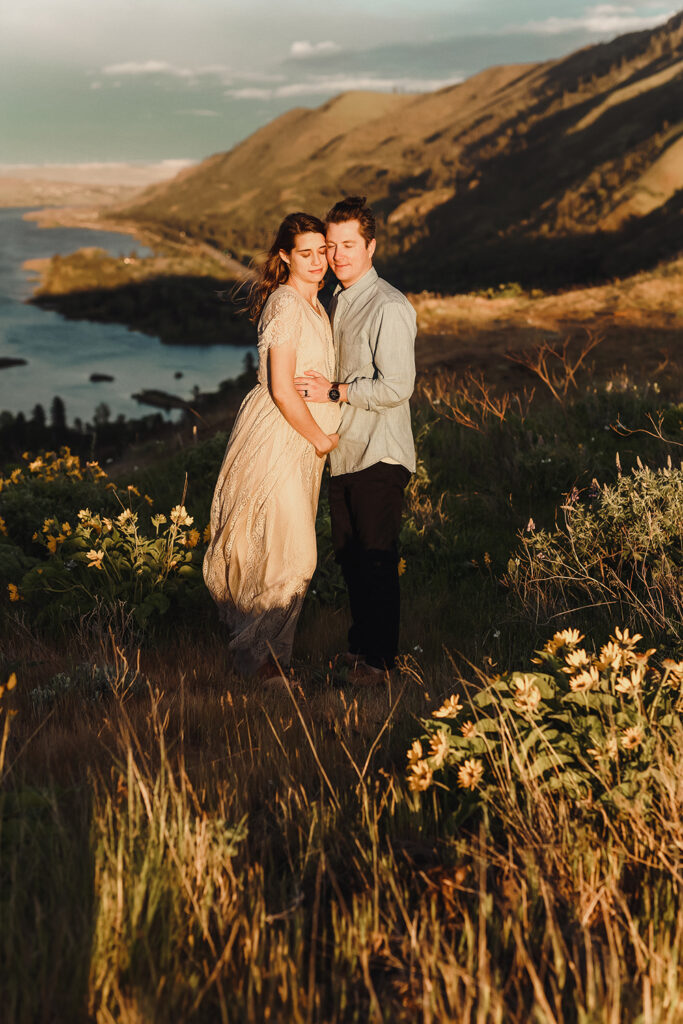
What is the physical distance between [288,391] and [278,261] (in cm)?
67

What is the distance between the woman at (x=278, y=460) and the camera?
3.83m

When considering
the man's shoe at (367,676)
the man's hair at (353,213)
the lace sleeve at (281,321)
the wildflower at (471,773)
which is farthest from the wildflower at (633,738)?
the man's hair at (353,213)

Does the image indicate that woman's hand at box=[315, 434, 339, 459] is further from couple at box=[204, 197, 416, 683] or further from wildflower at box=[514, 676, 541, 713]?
wildflower at box=[514, 676, 541, 713]

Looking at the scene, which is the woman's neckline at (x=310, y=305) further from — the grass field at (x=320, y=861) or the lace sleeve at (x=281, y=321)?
the grass field at (x=320, y=861)

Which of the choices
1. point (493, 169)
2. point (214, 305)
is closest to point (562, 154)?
point (493, 169)

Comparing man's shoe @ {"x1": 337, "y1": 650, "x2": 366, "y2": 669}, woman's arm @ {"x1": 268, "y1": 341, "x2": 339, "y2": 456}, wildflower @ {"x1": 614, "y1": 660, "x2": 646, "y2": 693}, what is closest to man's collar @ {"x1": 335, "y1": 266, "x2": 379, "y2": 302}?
woman's arm @ {"x1": 268, "y1": 341, "x2": 339, "y2": 456}

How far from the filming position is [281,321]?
378cm

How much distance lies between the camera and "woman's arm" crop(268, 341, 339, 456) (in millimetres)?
3791

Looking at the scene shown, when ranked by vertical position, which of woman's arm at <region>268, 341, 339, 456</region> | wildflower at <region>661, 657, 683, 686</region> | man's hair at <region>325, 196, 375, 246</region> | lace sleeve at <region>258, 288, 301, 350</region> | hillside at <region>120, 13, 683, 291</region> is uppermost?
hillside at <region>120, 13, 683, 291</region>

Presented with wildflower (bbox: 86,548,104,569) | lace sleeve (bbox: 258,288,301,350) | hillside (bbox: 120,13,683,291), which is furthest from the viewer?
hillside (bbox: 120,13,683,291)

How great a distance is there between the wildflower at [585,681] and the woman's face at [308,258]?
7.55ft

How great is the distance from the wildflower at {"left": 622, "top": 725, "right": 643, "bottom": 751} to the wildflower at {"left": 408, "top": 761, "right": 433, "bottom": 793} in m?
0.53

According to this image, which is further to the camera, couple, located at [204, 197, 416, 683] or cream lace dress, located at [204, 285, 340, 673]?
cream lace dress, located at [204, 285, 340, 673]

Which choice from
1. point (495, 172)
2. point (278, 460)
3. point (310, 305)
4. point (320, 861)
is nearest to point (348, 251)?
point (310, 305)
